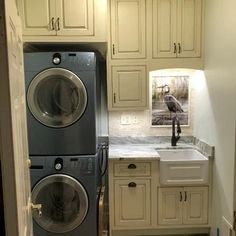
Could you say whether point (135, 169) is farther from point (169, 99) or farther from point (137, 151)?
point (169, 99)

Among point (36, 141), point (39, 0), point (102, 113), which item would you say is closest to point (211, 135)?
point (102, 113)

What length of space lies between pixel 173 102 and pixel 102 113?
0.85 meters

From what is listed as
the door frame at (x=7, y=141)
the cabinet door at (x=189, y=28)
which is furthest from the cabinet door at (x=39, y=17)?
the door frame at (x=7, y=141)

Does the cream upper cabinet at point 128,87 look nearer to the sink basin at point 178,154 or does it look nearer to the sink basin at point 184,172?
the sink basin at point 178,154

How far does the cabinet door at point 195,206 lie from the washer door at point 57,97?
138 centimetres

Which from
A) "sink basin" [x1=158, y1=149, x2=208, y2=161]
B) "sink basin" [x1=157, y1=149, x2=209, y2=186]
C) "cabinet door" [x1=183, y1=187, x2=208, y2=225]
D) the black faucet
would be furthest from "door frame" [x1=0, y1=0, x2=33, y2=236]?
the black faucet

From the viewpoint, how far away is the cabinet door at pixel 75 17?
8.41 feet

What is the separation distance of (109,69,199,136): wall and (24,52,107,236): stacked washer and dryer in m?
0.80

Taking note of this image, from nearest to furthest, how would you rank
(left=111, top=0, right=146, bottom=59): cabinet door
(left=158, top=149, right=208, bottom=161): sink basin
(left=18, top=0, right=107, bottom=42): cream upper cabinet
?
(left=18, top=0, right=107, bottom=42): cream upper cabinet → (left=111, top=0, right=146, bottom=59): cabinet door → (left=158, top=149, right=208, bottom=161): sink basin

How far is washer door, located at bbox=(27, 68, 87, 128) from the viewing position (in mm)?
2463

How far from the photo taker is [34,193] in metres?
2.53

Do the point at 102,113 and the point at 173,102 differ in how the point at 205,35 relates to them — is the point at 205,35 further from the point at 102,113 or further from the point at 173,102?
the point at 102,113

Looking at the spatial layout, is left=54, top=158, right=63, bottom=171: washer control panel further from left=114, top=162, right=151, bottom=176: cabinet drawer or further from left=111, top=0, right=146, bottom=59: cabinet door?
left=111, top=0, right=146, bottom=59: cabinet door

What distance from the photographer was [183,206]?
2.83m
